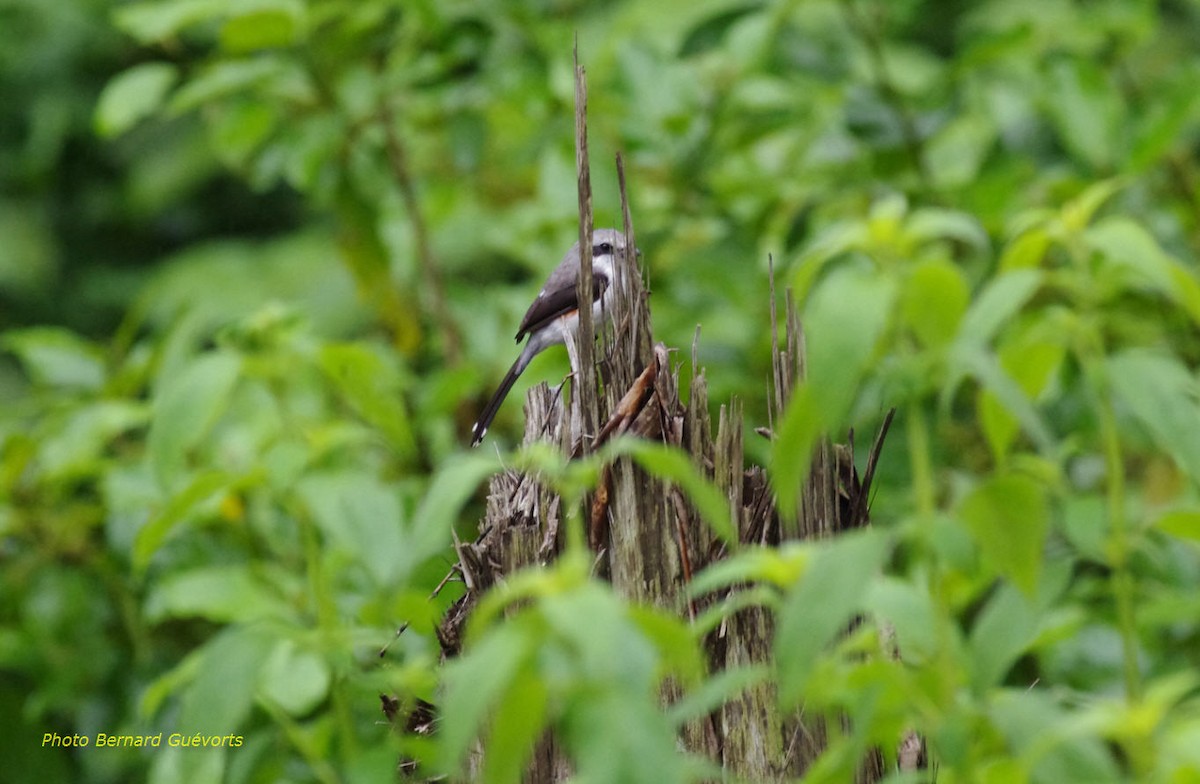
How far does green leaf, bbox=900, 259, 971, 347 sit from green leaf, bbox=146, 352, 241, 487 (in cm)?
129

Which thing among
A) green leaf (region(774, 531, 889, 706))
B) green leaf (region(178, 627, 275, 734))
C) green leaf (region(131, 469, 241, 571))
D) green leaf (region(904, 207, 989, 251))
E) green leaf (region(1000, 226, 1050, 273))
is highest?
green leaf (region(904, 207, 989, 251))

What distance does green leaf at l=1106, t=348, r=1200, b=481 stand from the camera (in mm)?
1355

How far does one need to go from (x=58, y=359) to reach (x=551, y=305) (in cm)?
144

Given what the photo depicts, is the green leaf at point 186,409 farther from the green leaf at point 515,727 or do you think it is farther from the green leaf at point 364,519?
the green leaf at point 515,727

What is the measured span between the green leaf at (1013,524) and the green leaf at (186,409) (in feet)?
4.37

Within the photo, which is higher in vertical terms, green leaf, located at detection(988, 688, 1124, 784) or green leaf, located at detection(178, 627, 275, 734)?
green leaf, located at detection(178, 627, 275, 734)

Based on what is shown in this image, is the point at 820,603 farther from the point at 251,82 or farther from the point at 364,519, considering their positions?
the point at 251,82

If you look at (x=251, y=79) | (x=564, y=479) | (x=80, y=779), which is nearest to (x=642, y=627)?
(x=564, y=479)

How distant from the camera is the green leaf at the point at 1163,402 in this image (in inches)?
53.4

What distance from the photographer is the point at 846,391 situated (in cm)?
115

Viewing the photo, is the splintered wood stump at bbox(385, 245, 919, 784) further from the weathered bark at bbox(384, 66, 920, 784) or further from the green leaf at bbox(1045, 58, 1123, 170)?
the green leaf at bbox(1045, 58, 1123, 170)

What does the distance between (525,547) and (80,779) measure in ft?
7.26

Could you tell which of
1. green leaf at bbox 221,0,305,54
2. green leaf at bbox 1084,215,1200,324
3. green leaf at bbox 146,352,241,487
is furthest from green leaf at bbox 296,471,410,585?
green leaf at bbox 221,0,305,54

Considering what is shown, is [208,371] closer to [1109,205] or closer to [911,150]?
[911,150]
